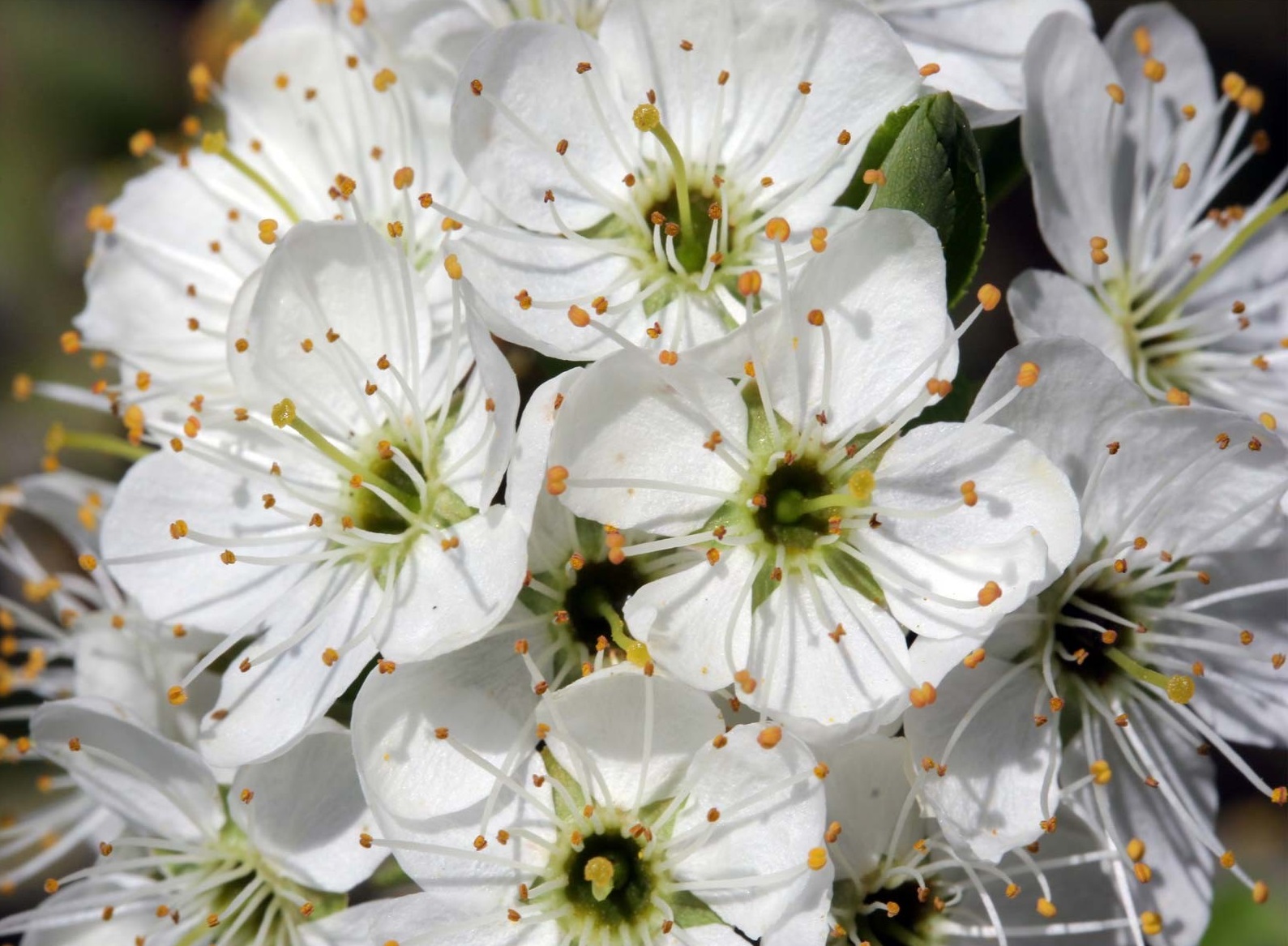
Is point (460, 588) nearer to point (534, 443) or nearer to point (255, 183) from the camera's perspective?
point (534, 443)

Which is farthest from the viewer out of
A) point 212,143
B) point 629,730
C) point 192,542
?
point 212,143

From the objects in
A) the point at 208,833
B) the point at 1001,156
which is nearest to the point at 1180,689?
the point at 1001,156

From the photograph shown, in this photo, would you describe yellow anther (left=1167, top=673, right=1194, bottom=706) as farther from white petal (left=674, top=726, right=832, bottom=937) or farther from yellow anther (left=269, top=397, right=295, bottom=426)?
yellow anther (left=269, top=397, right=295, bottom=426)

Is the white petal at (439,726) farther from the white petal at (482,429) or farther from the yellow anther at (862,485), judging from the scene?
the yellow anther at (862,485)

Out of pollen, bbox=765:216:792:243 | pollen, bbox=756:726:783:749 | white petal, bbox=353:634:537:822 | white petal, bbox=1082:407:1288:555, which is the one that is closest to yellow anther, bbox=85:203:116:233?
white petal, bbox=353:634:537:822

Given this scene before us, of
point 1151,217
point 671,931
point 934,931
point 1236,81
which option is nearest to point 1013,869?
point 934,931

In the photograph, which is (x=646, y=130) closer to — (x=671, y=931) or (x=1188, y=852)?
(x=671, y=931)
